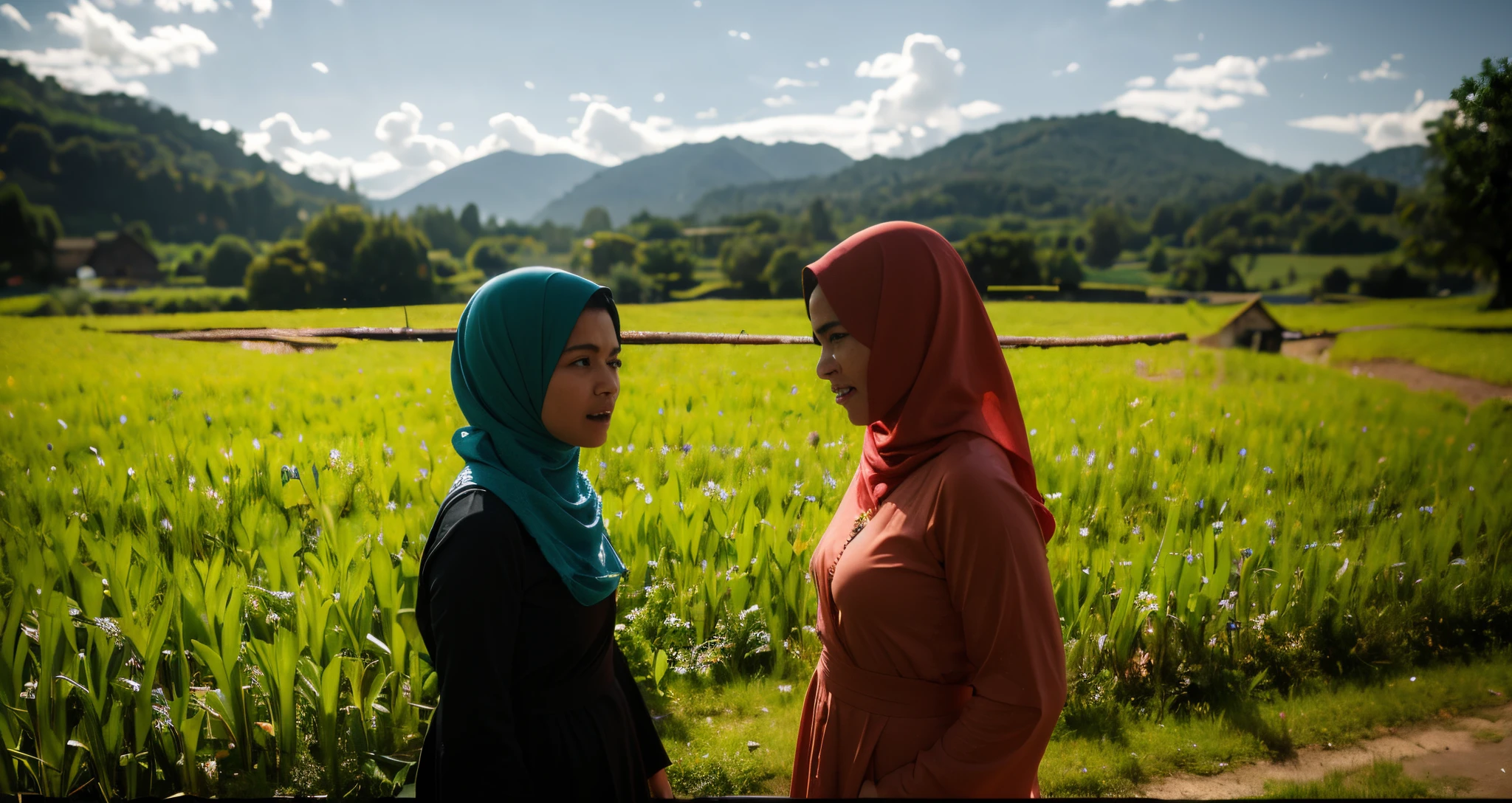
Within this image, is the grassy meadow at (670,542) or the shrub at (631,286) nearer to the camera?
the grassy meadow at (670,542)

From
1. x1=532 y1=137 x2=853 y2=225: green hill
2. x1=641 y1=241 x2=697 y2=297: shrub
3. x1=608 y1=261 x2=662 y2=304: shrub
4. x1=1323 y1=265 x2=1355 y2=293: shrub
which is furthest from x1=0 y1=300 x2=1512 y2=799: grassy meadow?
x1=532 y1=137 x2=853 y2=225: green hill

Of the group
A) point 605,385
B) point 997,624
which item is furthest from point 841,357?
point 997,624

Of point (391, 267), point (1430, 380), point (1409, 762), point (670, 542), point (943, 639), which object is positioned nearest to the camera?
point (943, 639)

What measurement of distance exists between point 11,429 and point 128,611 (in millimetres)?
3095

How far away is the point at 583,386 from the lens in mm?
1629

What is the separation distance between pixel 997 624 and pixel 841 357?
2.32 feet

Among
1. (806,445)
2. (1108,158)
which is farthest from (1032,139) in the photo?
(806,445)

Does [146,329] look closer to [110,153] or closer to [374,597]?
[110,153]

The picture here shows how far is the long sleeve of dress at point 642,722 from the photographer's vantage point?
1.96 meters

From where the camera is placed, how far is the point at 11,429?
4414 millimetres

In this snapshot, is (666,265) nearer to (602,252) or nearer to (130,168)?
(602,252)

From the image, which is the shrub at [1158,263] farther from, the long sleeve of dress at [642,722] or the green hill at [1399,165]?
the long sleeve of dress at [642,722]

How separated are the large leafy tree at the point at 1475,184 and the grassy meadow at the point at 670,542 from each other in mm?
774

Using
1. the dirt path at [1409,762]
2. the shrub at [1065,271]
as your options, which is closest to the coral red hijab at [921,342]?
the dirt path at [1409,762]
